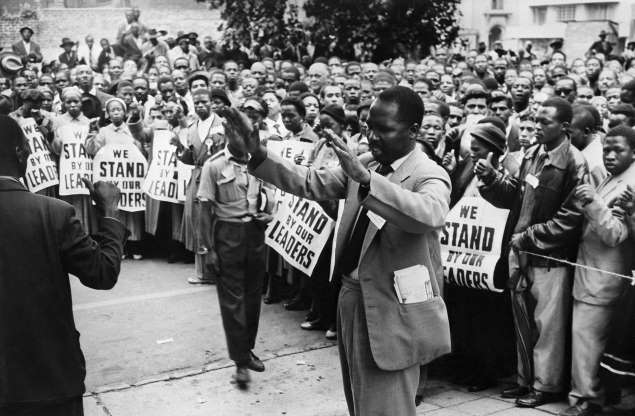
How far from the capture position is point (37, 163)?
378 inches

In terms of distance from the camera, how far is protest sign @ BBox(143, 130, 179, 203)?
31.6 feet

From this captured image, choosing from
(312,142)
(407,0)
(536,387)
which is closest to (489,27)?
(407,0)

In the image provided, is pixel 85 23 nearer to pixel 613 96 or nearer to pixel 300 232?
pixel 613 96

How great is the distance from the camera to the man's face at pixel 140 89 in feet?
38.5

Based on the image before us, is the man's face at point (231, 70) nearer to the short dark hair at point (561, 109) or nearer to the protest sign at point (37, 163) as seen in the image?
the protest sign at point (37, 163)

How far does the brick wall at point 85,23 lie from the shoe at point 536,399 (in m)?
22.7

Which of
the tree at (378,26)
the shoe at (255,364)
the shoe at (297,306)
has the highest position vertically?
the tree at (378,26)

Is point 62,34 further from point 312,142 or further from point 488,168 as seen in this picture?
point 488,168

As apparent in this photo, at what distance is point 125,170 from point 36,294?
6.60 meters

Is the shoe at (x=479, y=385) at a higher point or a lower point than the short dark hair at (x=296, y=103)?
lower

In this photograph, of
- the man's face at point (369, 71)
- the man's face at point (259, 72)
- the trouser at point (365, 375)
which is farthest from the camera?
the man's face at point (369, 71)

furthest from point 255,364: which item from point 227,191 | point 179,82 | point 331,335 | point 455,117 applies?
point 179,82

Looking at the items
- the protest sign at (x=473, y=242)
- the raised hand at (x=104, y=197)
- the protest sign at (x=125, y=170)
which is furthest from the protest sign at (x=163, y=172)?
the raised hand at (x=104, y=197)

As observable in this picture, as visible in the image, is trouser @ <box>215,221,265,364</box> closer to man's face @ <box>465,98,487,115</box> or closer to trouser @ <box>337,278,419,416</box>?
trouser @ <box>337,278,419,416</box>
